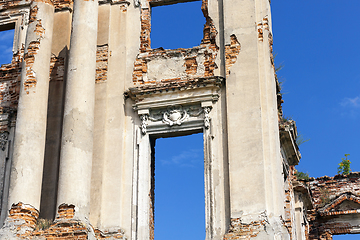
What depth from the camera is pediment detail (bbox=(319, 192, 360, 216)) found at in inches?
658

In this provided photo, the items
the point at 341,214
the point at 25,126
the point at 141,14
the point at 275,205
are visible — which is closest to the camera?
the point at 275,205

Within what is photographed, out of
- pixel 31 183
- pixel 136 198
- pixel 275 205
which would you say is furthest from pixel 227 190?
pixel 31 183

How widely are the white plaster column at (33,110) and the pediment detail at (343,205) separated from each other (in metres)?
8.45

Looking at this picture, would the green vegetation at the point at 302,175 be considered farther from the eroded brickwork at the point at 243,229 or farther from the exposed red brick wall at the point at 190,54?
the eroded brickwork at the point at 243,229

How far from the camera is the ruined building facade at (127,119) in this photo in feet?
37.1

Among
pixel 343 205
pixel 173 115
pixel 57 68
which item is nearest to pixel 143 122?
pixel 173 115

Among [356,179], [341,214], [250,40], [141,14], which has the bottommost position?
[341,214]

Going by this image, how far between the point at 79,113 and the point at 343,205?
8419 millimetres

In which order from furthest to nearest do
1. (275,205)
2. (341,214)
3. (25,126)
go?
(341,214)
(25,126)
(275,205)

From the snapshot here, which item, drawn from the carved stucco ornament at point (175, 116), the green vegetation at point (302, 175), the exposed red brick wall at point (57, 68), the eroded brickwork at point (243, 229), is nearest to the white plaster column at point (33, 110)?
the exposed red brick wall at point (57, 68)

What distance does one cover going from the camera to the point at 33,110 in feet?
40.4

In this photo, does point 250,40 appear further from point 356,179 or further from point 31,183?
point 356,179

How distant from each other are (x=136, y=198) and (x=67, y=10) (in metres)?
4.74

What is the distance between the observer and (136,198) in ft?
38.9
